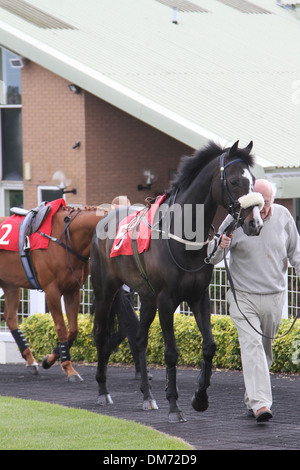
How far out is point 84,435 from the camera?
22.1ft

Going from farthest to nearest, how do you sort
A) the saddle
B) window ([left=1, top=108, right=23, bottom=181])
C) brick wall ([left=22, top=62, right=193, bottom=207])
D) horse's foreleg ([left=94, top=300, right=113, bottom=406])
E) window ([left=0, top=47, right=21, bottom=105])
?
window ([left=1, top=108, right=23, bottom=181]) → window ([left=0, top=47, right=21, bottom=105]) → brick wall ([left=22, top=62, right=193, bottom=207]) → the saddle → horse's foreleg ([left=94, top=300, right=113, bottom=406])

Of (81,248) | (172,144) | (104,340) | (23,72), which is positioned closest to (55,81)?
(23,72)

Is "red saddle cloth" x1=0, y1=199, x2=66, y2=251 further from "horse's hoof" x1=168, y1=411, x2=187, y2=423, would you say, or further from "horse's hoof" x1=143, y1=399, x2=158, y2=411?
"horse's hoof" x1=168, y1=411, x2=187, y2=423

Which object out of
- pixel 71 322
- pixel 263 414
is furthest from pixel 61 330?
pixel 263 414

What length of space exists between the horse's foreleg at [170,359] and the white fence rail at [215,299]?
227 centimetres

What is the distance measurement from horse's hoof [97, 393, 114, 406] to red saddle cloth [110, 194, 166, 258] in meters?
1.31

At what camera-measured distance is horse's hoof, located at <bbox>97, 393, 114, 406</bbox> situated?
330 inches

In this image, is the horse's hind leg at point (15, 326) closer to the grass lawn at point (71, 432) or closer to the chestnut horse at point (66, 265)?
the chestnut horse at point (66, 265)

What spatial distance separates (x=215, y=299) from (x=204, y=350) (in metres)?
3.43

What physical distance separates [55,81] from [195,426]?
10.7 meters

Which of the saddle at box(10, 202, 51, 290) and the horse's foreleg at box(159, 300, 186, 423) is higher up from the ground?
the saddle at box(10, 202, 51, 290)

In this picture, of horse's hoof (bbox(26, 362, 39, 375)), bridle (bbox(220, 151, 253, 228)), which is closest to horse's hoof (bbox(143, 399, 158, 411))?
bridle (bbox(220, 151, 253, 228))

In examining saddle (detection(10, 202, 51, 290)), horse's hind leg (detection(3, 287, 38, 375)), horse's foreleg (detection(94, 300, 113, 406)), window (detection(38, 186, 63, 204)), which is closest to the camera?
horse's foreleg (detection(94, 300, 113, 406))
